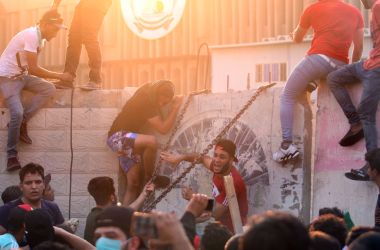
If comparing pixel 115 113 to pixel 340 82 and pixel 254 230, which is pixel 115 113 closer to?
pixel 340 82

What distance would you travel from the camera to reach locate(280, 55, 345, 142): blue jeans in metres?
9.06

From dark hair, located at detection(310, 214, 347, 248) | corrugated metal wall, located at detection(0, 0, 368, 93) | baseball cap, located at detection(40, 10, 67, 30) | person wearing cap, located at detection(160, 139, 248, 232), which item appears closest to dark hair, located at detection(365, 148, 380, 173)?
dark hair, located at detection(310, 214, 347, 248)

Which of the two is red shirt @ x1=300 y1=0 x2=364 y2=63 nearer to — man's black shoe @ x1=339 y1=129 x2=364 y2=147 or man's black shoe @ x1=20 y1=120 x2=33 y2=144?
man's black shoe @ x1=339 y1=129 x2=364 y2=147

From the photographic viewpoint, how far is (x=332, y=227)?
576cm

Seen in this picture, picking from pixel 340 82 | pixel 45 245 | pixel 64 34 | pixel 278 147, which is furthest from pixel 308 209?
pixel 64 34

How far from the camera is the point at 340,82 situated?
8.88m

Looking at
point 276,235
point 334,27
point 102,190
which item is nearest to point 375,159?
point 334,27

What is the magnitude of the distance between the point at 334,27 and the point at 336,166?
50.7 inches

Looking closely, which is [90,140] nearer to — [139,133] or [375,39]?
[139,133]

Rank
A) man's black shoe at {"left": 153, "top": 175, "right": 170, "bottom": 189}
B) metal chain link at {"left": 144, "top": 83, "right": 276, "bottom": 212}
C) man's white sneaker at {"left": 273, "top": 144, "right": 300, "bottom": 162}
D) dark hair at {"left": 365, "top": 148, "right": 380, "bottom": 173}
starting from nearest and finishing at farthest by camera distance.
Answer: dark hair at {"left": 365, "top": 148, "right": 380, "bottom": 173} < man's white sneaker at {"left": 273, "top": 144, "right": 300, "bottom": 162} < metal chain link at {"left": 144, "top": 83, "right": 276, "bottom": 212} < man's black shoe at {"left": 153, "top": 175, "right": 170, "bottom": 189}

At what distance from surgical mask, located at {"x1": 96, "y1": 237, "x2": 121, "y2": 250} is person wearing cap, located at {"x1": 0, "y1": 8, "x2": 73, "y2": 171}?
5709 mm

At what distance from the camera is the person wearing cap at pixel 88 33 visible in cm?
1063

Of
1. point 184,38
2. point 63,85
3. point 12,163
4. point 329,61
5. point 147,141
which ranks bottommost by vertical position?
point 12,163

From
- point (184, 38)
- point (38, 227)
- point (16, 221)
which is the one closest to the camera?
point (38, 227)
